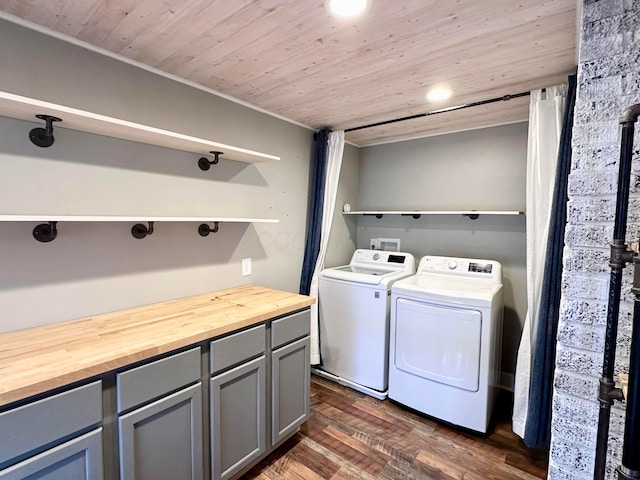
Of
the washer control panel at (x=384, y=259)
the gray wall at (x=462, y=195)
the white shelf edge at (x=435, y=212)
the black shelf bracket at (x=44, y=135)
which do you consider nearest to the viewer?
the black shelf bracket at (x=44, y=135)

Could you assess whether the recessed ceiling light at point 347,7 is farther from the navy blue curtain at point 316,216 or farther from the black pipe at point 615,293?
the navy blue curtain at point 316,216

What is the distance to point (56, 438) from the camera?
A: 3.38 ft

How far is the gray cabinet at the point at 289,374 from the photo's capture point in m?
1.82

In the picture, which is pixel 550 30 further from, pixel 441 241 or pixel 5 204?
pixel 5 204

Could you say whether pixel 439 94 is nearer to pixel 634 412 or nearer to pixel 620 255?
pixel 620 255

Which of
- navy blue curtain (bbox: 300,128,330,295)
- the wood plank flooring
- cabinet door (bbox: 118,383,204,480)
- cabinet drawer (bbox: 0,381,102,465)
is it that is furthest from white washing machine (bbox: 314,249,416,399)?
cabinet drawer (bbox: 0,381,102,465)

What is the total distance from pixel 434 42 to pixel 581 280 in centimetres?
121

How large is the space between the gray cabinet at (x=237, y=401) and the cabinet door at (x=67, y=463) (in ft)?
1.57

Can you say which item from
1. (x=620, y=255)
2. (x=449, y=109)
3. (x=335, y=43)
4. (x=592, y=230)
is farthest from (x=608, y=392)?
(x=449, y=109)

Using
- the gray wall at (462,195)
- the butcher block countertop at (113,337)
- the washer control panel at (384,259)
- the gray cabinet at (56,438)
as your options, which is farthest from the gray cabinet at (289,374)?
the gray wall at (462,195)

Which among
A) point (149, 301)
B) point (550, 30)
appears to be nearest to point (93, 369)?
point (149, 301)

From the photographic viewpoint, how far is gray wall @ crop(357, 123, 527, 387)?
257cm

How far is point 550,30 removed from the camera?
134cm

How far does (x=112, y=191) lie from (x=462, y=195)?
105 inches
